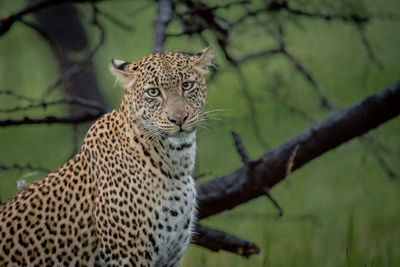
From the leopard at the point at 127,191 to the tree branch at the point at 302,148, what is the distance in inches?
39.8

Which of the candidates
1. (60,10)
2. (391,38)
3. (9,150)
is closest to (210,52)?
(60,10)

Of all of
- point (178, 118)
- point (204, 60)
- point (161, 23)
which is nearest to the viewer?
point (178, 118)

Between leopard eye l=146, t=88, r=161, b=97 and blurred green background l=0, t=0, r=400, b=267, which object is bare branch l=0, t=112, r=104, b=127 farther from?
leopard eye l=146, t=88, r=161, b=97

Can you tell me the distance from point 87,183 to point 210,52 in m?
1.28

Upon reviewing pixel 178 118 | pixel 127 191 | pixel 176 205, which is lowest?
pixel 176 205

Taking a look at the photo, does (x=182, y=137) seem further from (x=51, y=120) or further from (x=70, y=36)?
(x=70, y=36)

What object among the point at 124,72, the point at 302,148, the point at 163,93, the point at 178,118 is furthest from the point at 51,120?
the point at 302,148

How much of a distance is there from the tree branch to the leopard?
3.32ft

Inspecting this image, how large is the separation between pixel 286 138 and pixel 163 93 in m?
9.93

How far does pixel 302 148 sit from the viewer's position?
6699 mm

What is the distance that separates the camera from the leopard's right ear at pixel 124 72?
562cm

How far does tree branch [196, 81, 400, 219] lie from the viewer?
6699mm

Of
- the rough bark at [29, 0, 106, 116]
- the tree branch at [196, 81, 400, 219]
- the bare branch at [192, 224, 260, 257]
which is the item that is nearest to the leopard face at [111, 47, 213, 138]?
the tree branch at [196, 81, 400, 219]

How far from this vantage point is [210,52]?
5805 millimetres
